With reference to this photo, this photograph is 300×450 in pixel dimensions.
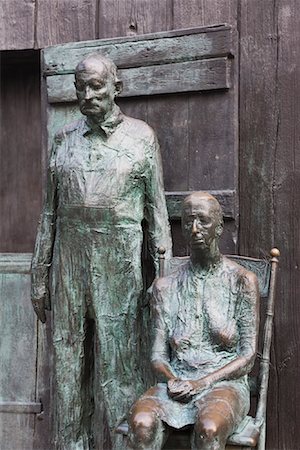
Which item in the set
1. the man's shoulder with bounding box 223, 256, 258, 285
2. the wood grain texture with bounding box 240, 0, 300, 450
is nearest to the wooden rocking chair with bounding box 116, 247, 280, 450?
the man's shoulder with bounding box 223, 256, 258, 285

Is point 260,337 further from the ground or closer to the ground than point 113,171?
closer to the ground

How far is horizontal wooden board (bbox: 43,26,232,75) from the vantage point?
4.47 m

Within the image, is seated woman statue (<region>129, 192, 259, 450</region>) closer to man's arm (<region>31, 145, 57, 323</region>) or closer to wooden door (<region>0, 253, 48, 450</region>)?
man's arm (<region>31, 145, 57, 323</region>)

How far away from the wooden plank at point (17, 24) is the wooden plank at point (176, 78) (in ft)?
1.81

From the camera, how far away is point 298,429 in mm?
4523

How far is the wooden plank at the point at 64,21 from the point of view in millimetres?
4988

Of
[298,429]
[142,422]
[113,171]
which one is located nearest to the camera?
[142,422]

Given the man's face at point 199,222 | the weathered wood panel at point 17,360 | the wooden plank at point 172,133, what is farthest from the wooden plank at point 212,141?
the weathered wood panel at point 17,360

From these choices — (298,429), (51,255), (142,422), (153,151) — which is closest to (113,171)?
(153,151)

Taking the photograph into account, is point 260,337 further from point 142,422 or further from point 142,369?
point 142,422

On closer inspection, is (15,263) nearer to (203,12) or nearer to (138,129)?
(138,129)

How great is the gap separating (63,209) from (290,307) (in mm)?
1253

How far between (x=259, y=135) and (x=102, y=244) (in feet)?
3.38

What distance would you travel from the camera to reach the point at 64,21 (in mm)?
5055
